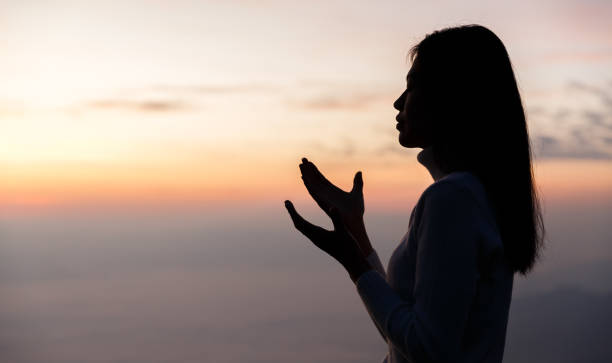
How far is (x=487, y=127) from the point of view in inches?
95.8

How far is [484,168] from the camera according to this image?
2400mm

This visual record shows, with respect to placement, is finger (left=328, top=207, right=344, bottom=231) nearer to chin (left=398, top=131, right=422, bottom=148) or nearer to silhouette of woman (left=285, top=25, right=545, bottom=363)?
silhouette of woman (left=285, top=25, right=545, bottom=363)

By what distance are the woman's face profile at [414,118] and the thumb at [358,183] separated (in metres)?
0.72

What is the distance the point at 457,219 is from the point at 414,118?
51cm

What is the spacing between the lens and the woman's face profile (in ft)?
8.24

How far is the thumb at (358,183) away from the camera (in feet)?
10.7

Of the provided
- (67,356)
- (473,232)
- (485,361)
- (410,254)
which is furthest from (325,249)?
(67,356)

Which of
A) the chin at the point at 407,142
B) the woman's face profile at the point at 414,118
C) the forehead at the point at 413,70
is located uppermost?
the forehead at the point at 413,70

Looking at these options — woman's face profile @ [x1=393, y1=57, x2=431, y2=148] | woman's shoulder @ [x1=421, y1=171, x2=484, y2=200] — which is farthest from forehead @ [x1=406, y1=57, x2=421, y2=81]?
woman's shoulder @ [x1=421, y1=171, x2=484, y2=200]

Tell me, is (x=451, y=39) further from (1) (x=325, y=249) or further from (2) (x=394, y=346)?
(2) (x=394, y=346)

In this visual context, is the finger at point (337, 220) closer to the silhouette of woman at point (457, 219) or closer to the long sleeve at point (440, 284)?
the silhouette of woman at point (457, 219)

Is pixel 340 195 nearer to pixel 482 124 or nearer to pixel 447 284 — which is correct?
pixel 482 124

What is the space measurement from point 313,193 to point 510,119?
95 cm

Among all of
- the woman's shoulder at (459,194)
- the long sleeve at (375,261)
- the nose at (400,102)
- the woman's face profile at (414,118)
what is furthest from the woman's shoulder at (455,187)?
the long sleeve at (375,261)
